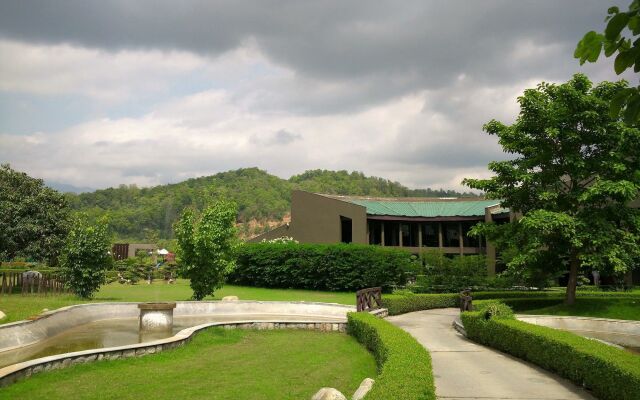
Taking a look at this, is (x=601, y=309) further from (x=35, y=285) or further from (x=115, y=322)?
(x=35, y=285)

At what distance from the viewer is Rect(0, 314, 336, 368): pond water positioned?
1268 cm

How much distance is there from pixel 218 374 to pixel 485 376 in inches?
236

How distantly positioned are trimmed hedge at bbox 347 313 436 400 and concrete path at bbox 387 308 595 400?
2.48ft

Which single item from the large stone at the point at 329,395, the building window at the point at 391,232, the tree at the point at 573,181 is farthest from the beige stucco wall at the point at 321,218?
the large stone at the point at 329,395

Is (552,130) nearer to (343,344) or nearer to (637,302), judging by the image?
(637,302)

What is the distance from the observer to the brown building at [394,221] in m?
45.2

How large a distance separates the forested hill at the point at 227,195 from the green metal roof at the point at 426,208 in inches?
2294

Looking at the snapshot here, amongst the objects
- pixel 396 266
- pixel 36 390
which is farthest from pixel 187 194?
pixel 36 390

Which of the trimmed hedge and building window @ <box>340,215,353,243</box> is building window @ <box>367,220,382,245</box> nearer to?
building window @ <box>340,215,353,243</box>

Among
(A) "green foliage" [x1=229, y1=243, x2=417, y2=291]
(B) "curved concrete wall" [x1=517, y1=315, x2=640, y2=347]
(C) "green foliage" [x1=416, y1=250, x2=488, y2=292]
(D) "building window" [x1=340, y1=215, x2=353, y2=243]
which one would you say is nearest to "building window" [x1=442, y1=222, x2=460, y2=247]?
(D) "building window" [x1=340, y1=215, x2=353, y2=243]

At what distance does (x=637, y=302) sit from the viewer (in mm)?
23422

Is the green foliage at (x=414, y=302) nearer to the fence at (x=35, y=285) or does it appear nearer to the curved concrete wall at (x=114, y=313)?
the curved concrete wall at (x=114, y=313)

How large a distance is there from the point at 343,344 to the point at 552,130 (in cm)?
1368

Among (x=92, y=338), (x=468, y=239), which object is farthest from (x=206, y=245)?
(x=468, y=239)
